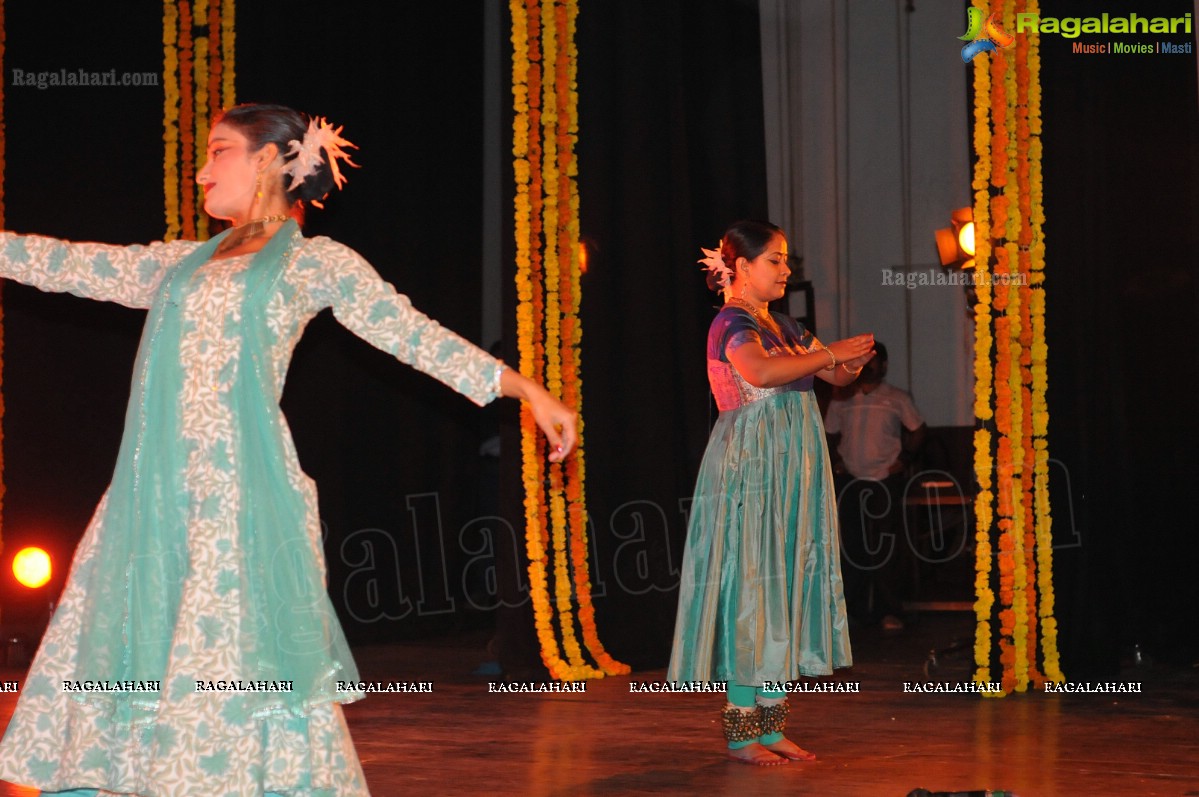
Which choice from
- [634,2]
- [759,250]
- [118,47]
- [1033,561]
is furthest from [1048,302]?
[118,47]

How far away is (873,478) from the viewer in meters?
6.63

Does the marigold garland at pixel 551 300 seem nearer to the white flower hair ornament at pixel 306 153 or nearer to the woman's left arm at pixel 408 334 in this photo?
the white flower hair ornament at pixel 306 153

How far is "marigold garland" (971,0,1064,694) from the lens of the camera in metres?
4.90

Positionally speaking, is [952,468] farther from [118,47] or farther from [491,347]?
[118,47]

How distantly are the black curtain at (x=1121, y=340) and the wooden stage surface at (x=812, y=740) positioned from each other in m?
0.34

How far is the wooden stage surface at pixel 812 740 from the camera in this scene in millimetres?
3432

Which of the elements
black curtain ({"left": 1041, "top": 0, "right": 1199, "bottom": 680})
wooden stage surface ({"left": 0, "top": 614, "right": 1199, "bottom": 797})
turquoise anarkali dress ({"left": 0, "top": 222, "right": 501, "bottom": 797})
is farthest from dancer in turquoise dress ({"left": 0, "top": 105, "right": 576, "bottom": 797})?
black curtain ({"left": 1041, "top": 0, "right": 1199, "bottom": 680})

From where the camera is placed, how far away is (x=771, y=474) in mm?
3852

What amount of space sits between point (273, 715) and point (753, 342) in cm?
186

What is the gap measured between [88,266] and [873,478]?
15.3ft

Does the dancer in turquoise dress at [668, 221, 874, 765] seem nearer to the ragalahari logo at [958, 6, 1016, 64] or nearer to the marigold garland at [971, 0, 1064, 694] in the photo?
the marigold garland at [971, 0, 1064, 694]

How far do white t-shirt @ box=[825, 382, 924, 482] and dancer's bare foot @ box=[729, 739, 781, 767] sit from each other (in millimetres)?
3019

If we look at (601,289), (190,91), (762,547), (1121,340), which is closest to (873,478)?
(1121,340)

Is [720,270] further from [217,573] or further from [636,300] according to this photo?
[217,573]
